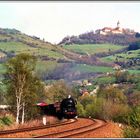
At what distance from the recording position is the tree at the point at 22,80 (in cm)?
5919

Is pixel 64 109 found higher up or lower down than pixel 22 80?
lower down

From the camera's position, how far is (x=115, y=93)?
465 feet

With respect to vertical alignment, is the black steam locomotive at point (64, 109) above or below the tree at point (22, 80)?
below

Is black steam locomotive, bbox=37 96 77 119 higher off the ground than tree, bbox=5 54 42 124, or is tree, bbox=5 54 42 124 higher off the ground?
tree, bbox=5 54 42 124

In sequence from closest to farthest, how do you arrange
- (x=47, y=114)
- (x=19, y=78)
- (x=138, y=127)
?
(x=138, y=127) < (x=19, y=78) < (x=47, y=114)

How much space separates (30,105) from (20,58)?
6.71 meters

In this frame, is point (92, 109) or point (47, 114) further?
point (92, 109)

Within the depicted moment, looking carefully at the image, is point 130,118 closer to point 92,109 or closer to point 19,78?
point 19,78

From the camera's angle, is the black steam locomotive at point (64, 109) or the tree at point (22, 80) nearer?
the tree at point (22, 80)

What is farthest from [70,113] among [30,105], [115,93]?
[115,93]

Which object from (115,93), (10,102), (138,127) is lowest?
(115,93)

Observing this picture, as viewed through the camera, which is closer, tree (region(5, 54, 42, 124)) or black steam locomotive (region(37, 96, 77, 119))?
tree (region(5, 54, 42, 124))

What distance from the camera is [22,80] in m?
59.4

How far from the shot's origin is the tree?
194 ft
